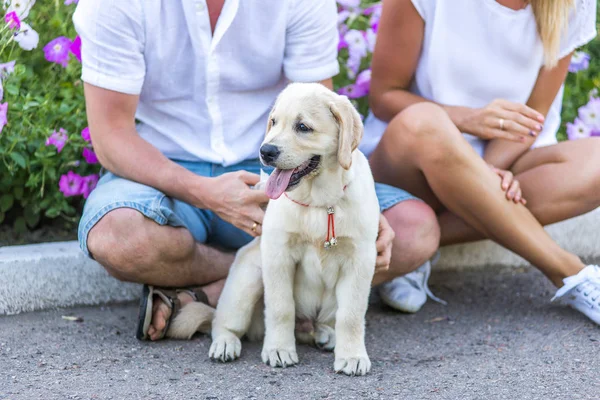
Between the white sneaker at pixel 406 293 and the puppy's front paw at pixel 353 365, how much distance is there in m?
0.75

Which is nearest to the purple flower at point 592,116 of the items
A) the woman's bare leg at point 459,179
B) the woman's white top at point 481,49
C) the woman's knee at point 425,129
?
the woman's white top at point 481,49

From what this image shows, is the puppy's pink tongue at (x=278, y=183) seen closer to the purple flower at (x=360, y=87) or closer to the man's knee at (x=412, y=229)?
the man's knee at (x=412, y=229)

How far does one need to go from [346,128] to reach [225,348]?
32.6 inches

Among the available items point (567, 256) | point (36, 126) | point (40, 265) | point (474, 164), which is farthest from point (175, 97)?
point (567, 256)

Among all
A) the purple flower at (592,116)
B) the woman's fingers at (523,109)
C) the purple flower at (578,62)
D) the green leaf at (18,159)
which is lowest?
the purple flower at (592,116)

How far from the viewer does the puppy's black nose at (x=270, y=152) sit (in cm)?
232

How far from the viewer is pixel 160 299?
2.86 m

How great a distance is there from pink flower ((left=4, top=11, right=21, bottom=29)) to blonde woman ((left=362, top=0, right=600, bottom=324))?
141 cm

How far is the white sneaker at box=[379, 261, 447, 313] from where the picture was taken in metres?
3.29

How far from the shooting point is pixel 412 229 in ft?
9.88

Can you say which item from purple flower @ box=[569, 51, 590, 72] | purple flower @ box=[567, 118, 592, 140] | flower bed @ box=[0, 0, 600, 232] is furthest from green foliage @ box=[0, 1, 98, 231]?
purple flower @ box=[569, 51, 590, 72]

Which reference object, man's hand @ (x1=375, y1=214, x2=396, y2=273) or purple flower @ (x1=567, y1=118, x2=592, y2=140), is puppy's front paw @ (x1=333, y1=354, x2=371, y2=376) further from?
purple flower @ (x1=567, y1=118, x2=592, y2=140)

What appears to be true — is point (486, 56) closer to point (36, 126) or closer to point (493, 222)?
point (493, 222)

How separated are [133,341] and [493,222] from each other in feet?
4.55
